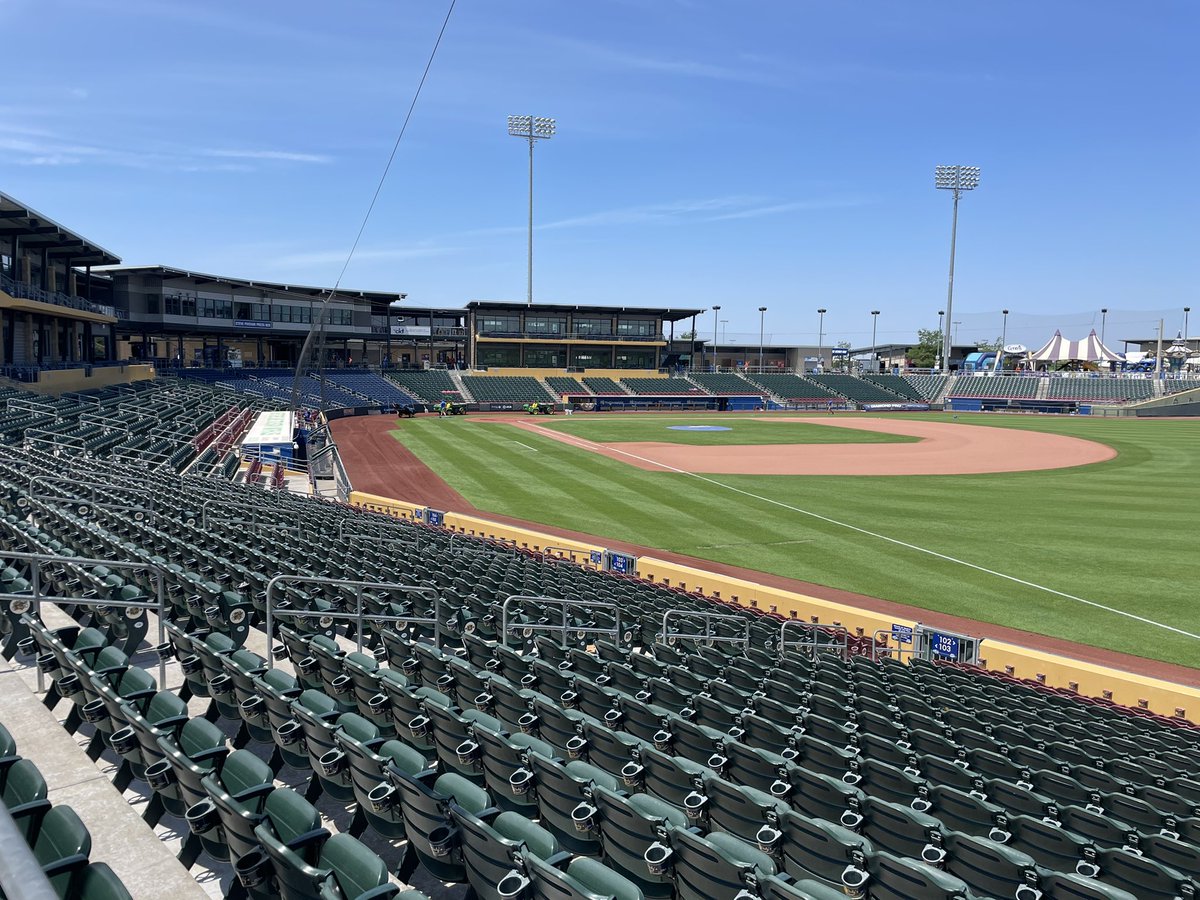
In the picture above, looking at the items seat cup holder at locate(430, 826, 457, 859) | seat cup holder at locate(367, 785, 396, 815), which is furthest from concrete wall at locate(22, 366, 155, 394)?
seat cup holder at locate(430, 826, 457, 859)

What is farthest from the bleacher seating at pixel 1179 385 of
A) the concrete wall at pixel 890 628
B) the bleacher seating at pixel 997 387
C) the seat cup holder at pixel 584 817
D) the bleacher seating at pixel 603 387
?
the seat cup holder at pixel 584 817

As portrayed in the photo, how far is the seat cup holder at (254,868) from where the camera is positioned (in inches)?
176

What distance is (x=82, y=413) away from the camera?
32.9 meters

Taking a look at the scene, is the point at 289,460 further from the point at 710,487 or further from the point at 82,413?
the point at 710,487

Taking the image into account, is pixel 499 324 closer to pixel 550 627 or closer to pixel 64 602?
pixel 550 627

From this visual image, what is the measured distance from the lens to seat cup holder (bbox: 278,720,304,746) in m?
6.42

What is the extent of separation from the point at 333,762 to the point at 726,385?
101849 millimetres

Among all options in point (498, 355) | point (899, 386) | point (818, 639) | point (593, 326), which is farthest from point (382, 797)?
point (899, 386)

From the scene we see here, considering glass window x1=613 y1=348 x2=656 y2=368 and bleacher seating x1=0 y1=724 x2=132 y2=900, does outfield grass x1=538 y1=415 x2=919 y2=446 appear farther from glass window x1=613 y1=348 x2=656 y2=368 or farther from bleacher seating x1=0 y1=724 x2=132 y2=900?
bleacher seating x1=0 y1=724 x2=132 y2=900

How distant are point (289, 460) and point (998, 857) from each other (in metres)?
33.0

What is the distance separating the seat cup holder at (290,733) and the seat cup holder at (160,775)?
90 centimetres

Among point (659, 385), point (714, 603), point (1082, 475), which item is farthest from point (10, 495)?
point (659, 385)

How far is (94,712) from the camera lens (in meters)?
6.67

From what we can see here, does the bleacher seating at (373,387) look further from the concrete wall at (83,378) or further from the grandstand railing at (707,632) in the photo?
the grandstand railing at (707,632)
